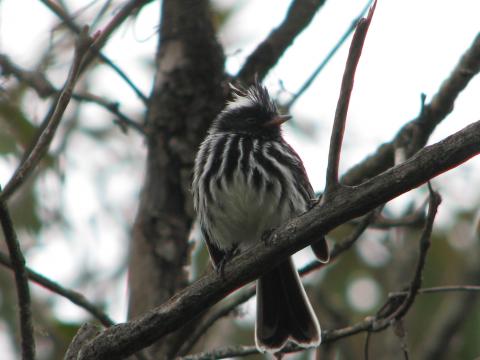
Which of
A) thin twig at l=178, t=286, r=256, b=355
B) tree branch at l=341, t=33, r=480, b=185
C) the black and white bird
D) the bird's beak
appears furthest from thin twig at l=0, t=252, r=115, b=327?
the bird's beak

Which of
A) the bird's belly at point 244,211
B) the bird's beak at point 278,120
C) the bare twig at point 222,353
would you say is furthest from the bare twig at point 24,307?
the bird's beak at point 278,120

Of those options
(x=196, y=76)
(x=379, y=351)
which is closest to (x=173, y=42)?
(x=196, y=76)

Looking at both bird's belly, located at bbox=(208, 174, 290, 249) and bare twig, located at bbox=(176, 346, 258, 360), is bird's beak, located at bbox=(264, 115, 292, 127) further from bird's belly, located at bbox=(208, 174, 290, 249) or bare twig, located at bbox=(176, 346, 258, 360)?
bare twig, located at bbox=(176, 346, 258, 360)

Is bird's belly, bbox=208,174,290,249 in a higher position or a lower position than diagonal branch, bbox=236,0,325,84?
lower

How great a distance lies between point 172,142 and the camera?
4883 mm

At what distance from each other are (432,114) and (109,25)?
1.84 m

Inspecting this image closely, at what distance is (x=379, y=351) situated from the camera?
25.2 ft

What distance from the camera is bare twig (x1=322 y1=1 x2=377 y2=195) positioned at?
2.86 m

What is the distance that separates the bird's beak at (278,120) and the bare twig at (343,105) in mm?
2040

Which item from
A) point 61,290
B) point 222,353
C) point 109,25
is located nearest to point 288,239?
point 222,353

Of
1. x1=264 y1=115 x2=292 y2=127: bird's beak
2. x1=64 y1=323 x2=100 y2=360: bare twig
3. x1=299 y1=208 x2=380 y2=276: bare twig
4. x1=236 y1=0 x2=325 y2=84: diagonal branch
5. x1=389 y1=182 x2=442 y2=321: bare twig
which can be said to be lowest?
x1=389 y1=182 x2=442 y2=321: bare twig

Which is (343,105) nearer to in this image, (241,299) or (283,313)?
(241,299)

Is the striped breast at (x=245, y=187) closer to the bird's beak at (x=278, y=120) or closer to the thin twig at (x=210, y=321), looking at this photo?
the bird's beak at (x=278, y=120)

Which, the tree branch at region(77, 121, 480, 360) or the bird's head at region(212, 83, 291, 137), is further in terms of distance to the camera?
the bird's head at region(212, 83, 291, 137)
